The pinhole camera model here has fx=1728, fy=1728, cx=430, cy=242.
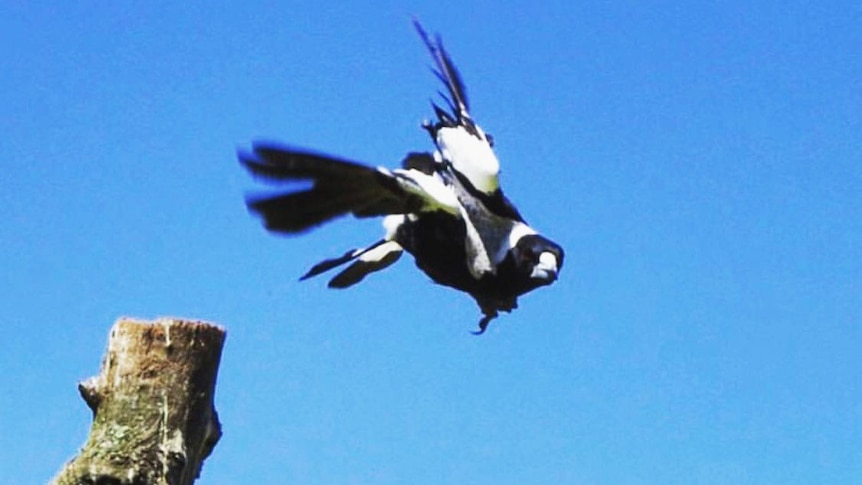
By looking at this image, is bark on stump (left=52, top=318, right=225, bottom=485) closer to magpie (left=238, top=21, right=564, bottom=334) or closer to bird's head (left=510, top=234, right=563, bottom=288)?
magpie (left=238, top=21, right=564, bottom=334)

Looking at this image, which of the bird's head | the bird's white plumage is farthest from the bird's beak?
Result: the bird's white plumage

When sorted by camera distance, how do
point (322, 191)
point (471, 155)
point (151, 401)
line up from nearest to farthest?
point (322, 191) → point (471, 155) → point (151, 401)

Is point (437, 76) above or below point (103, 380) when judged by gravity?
above

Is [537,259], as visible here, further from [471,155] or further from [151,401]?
[151,401]

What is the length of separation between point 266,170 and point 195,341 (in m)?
0.60

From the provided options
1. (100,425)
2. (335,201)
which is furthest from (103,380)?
(335,201)

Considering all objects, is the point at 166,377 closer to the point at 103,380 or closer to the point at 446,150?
the point at 103,380

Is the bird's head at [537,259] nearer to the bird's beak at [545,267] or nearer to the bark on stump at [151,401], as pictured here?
the bird's beak at [545,267]

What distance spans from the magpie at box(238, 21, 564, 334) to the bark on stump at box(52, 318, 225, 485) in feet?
0.95

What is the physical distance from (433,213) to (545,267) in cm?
19

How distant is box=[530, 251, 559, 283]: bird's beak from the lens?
2629mm

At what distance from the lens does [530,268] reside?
2.63 meters

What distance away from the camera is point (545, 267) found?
8.62ft

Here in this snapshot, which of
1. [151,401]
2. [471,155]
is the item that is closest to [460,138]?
[471,155]
